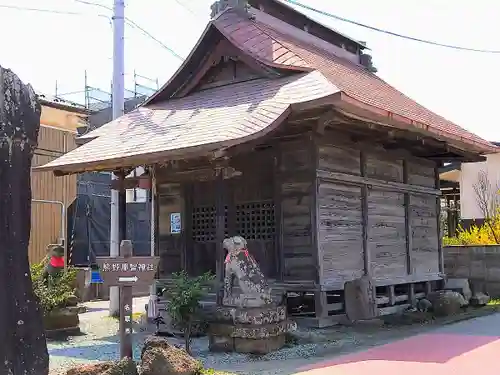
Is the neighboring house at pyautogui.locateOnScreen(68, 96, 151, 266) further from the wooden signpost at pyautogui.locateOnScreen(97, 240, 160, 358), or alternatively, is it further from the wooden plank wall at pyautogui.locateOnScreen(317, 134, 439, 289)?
the wooden signpost at pyautogui.locateOnScreen(97, 240, 160, 358)

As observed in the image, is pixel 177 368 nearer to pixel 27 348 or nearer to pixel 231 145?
pixel 27 348

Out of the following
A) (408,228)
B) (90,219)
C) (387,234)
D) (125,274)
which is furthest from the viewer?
(90,219)

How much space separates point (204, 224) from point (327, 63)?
443 cm

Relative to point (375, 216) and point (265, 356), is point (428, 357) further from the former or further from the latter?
point (375, 216)

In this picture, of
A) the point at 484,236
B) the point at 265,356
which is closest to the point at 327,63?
the point at 265,356

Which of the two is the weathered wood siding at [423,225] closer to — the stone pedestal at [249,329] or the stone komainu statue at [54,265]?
the stone pedestal at [249,329]

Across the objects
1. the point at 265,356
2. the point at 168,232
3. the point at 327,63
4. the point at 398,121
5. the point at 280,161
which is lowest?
the point at 265,356

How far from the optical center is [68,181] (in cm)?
1939

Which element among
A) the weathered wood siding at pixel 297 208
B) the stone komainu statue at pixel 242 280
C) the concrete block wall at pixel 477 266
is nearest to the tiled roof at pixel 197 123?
the weathered wood siding at pixel 297 208

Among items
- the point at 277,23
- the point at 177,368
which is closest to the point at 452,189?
the point at 277,23

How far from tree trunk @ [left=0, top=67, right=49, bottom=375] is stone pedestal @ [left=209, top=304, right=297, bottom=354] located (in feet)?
13.1

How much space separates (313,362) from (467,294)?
7.82 m

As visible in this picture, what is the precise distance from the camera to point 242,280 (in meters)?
8.96

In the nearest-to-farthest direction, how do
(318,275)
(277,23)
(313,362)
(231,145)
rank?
(313,362) < (231,145) < (318,275) < (277,23)
